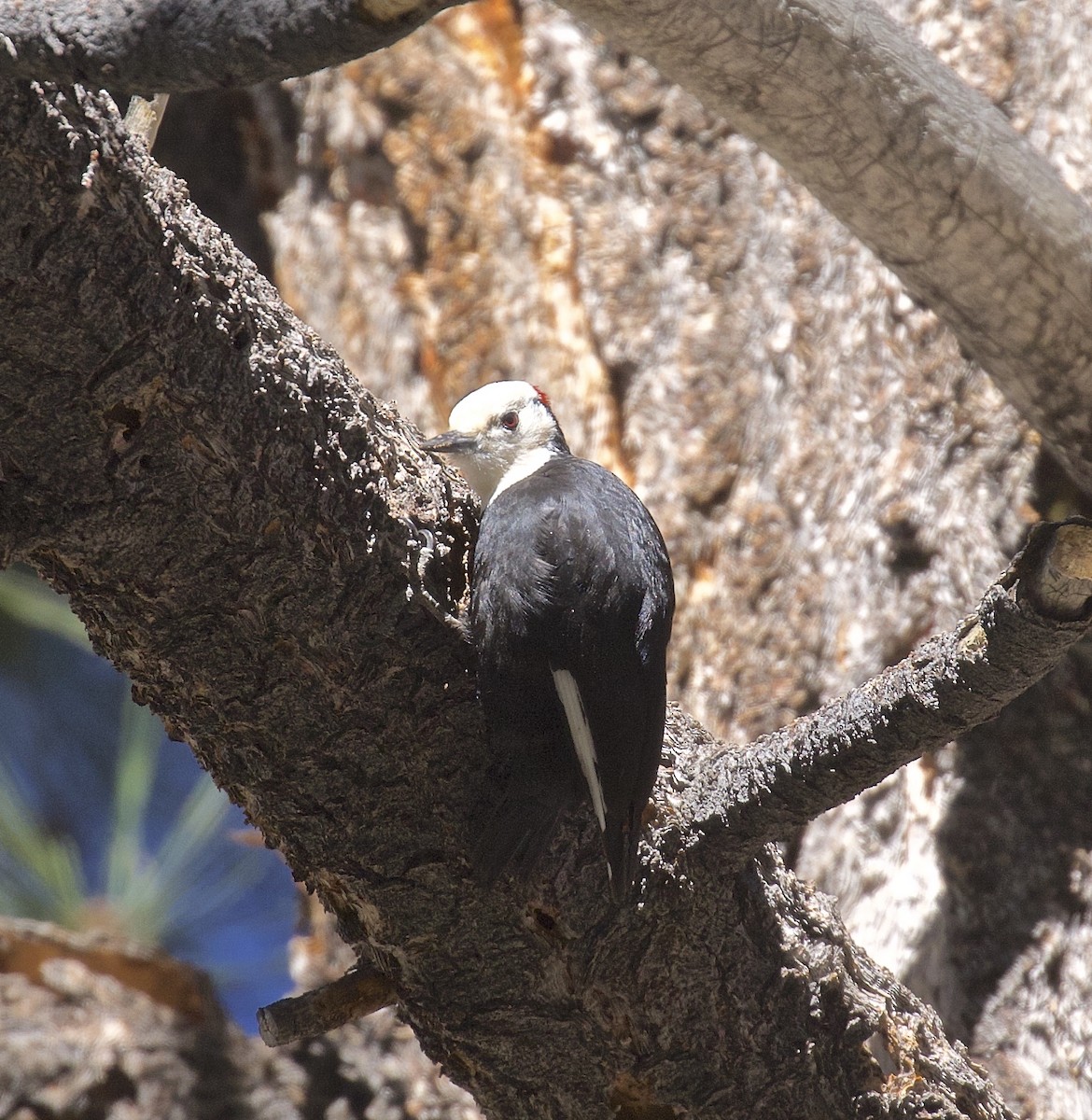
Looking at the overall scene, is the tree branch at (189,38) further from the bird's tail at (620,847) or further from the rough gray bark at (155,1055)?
the rough gray bark at (155,1055)

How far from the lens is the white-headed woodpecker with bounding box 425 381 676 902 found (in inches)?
47.2

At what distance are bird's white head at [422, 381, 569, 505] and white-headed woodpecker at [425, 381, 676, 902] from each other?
376 millimetres

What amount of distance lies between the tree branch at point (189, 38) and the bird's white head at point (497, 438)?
1063 mm

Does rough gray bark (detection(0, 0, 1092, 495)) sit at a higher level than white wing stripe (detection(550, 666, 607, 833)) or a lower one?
higher

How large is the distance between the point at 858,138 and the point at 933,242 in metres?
0.20

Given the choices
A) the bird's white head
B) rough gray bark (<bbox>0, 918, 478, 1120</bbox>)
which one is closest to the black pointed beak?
the bird's white head

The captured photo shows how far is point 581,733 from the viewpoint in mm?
1250

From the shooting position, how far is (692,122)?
103 inches

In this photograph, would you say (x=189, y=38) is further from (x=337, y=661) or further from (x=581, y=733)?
(x=581, y=733)

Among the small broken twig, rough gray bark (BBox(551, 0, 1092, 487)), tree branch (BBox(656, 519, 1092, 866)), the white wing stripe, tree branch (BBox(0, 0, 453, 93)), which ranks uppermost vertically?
rough gray bark (BBox(551, 0, 1092, 487))

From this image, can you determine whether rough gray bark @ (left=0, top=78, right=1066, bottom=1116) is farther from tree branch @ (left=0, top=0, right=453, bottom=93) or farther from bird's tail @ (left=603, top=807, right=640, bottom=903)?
tree branch @ (left=0, top=0, right=453, bottom=93)

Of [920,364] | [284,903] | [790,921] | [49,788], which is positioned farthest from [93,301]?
[284,903]

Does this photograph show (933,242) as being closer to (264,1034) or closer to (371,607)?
(371,607)

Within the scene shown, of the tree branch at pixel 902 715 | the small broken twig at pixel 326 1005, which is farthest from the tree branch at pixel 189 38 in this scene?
the small broken twig at pixel 326 1005
